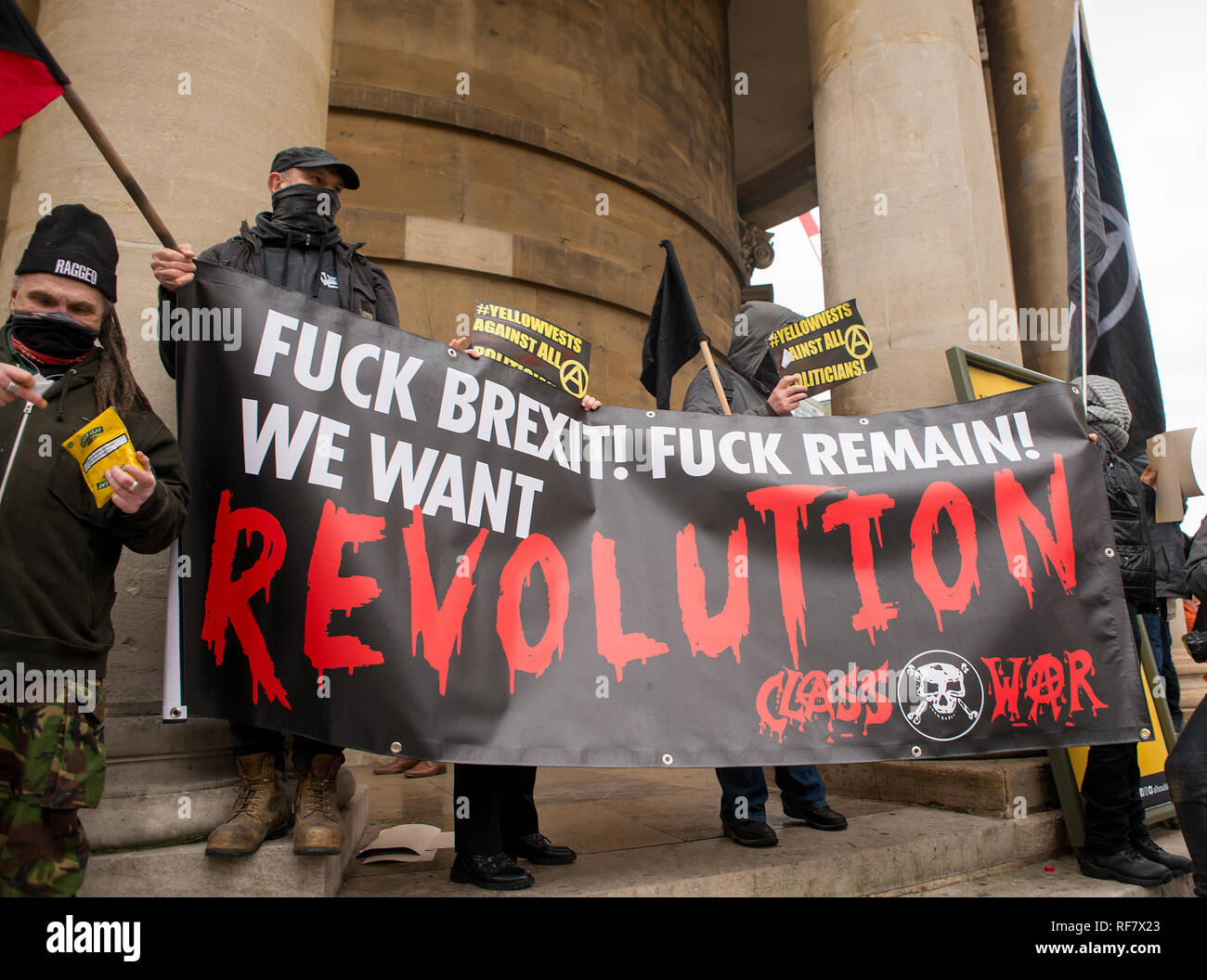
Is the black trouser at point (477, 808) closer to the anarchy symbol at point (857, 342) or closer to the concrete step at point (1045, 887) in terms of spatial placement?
the concrete step at point (1045, 887)

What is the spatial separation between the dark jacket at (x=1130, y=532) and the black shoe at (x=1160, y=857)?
1.05 m

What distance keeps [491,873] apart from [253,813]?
0.78 metres

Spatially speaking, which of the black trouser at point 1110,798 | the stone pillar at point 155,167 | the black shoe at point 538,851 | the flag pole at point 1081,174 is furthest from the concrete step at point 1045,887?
the stone pillar at point 155,167

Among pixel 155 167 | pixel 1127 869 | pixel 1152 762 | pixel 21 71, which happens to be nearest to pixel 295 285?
pixel 155 167

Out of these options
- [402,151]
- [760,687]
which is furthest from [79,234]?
[402,151]

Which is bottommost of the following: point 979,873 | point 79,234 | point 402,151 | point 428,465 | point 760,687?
point 979,873

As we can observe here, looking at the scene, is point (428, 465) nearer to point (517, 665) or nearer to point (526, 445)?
point (526, 445)

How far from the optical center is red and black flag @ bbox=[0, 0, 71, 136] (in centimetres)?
217

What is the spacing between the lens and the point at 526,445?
10.0 ft

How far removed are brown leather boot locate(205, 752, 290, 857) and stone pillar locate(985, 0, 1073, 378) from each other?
27.8ft

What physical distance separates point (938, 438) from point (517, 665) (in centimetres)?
213

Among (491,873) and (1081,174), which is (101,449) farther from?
(1081,174)

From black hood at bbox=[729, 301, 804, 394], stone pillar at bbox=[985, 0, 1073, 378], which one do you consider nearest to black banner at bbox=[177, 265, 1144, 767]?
black hood at bbox=[729, 301, 804, 394]

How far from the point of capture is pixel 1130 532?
12.2 ft
